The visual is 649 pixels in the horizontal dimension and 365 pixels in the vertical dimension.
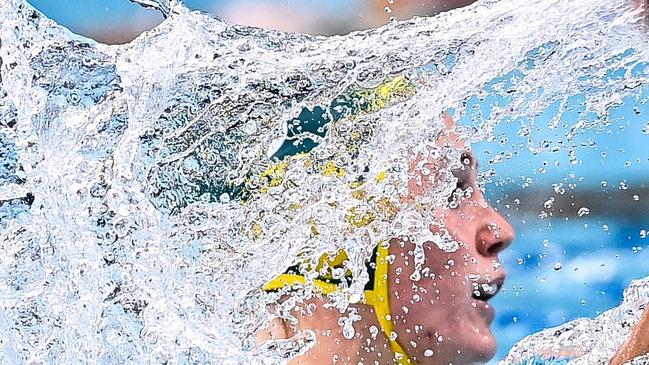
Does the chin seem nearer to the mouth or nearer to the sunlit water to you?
the mouth

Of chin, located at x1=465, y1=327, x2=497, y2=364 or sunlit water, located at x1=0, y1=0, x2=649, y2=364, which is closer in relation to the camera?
sunlit water, located at x1=0, y1=0, x2=649, y2=364

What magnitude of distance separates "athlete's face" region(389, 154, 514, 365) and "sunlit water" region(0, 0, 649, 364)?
13 centimetres

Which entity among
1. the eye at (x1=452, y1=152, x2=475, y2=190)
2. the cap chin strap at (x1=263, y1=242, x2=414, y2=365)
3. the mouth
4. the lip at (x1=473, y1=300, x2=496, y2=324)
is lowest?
the cap chin strap at (x1=263, y1=242, x2=414, y2=365)

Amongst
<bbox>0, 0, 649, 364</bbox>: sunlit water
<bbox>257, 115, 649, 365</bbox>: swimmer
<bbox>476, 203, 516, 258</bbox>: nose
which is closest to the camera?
<bbox>0, 0, 649, 364</bbox>: sunlit water

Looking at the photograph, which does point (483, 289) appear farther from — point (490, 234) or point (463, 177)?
point (463, 177)

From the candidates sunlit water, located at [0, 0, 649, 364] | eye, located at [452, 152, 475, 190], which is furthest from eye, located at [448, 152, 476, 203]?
sunlit water, located at [0, 0, 649, 364]

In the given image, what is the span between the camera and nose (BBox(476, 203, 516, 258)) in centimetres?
109

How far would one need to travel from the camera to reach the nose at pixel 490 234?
3.59 feet

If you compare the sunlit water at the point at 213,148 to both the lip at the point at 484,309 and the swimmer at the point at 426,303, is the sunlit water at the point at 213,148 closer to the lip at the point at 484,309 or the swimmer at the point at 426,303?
the swimmer at the point at 426,303

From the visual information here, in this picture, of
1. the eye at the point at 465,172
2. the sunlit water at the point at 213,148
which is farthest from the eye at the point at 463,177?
the sunlit water at the point at 213,148

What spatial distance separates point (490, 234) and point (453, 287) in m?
0.09

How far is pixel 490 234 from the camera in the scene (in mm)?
1106

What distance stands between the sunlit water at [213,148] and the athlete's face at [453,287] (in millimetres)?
128

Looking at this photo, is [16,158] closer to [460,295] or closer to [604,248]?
[460,295]
